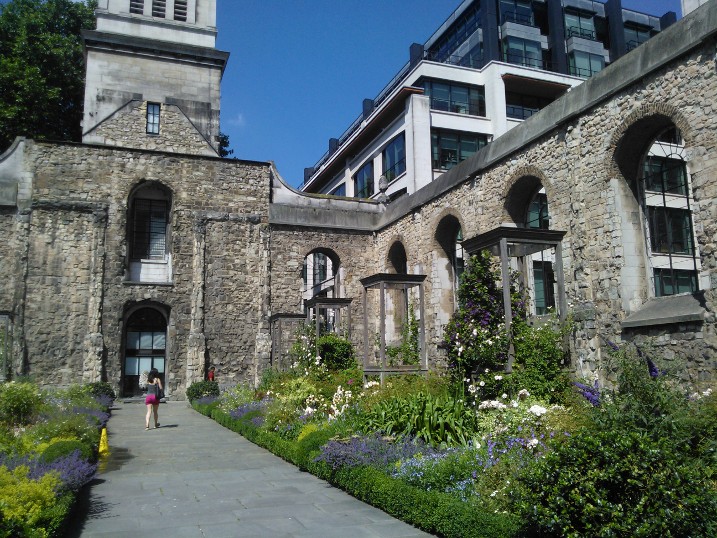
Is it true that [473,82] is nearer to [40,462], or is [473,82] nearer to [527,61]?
[527,61]

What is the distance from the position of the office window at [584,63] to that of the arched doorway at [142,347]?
968 inches

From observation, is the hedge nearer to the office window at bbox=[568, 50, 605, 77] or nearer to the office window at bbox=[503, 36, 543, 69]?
the office window at bbox=[503, 36, 543, 69]

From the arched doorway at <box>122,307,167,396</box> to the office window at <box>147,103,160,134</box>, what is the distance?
6.89 m

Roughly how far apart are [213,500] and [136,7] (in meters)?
23.1

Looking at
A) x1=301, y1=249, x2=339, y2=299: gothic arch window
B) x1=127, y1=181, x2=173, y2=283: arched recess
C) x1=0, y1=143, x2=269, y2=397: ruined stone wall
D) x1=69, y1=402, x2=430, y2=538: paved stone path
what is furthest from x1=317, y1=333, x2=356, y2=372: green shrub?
x1=301, y1=249, x2=339, y2=299: gothic arch window

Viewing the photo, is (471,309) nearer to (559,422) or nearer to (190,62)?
(559,422)

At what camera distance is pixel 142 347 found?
827 inches

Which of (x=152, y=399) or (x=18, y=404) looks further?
(x=152, y=399)

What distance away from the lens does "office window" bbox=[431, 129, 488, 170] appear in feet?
90.5

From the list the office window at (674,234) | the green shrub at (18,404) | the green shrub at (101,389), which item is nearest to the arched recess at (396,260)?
the office window at (674,234)

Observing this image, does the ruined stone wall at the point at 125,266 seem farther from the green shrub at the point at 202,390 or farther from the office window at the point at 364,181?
the office window at the point at 364,181

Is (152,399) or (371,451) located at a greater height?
(152,399)

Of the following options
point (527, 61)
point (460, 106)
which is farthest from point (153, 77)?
point (527, 61)

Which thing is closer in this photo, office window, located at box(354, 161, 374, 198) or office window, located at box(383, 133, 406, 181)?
office window, located at box(383, 133, 406, 181)
